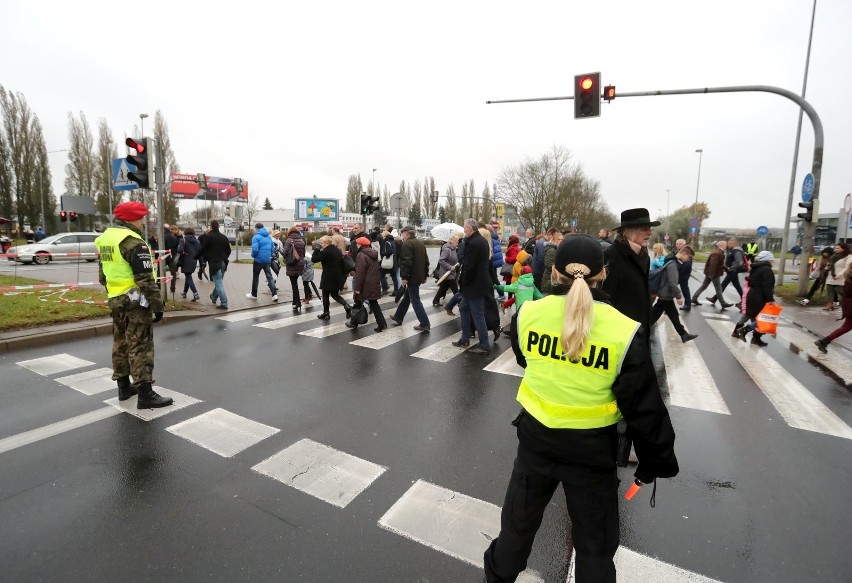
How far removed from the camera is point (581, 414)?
186 cm

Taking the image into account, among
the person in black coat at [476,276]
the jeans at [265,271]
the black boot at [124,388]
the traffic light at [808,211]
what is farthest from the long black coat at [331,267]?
the traffic light at [808,211]

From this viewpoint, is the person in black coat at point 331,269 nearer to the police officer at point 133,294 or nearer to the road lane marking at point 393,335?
the road lane marking at point 393,335

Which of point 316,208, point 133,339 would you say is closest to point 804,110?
point 133,339

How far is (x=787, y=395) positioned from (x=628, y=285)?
385cm

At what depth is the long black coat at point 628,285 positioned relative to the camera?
3.20 m

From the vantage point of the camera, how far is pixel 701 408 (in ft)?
16.1

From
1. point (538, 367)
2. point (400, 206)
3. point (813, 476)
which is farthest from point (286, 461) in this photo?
point (400, 206)

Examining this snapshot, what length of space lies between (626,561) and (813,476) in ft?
7.03

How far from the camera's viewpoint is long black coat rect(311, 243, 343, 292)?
8.80 metres

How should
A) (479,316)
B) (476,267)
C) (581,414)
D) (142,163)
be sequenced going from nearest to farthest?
(581,414) → (476,267) → (479,316) → (142,163)

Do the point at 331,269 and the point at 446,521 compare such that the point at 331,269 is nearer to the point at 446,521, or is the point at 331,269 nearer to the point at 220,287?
the point at 220,287

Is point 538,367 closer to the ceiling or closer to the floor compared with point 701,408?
closer to the ceiling

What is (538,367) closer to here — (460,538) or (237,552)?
(460,538)

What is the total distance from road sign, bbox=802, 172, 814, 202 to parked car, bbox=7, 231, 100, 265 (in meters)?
26.0
